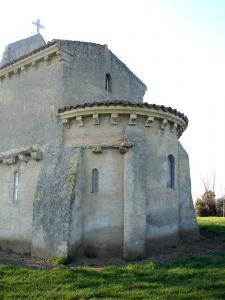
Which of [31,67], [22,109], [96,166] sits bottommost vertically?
[96,166]

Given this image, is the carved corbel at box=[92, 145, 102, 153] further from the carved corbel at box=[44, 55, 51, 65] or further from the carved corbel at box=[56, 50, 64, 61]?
the carved corbel at box=[44, 55, 51, 65]

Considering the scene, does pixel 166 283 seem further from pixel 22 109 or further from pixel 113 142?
pixel 22 109

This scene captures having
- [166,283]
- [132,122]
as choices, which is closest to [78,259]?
[166,283]

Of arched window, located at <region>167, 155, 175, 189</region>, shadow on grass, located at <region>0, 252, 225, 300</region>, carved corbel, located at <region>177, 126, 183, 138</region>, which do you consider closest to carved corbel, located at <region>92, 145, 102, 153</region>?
arched window, located at <region>167, 155, 175, 189</region>

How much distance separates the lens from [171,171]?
14781 mm

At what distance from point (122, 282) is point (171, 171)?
6351 mm

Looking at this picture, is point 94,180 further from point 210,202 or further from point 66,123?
point 210,202

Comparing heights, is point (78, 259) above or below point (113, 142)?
below

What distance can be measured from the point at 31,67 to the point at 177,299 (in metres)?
11.7

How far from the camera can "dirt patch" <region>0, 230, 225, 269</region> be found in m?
11.9

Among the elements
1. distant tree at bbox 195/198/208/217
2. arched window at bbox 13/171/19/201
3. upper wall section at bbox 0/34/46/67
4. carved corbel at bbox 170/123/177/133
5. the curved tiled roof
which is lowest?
distant tree at bbox 195/198/208/217

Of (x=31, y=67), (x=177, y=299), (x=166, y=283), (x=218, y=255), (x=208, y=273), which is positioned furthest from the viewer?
(x=31, y=67)

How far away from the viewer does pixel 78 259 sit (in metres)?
12.5

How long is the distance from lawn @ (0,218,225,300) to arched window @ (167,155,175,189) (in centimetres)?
382
